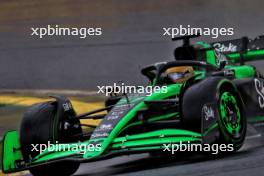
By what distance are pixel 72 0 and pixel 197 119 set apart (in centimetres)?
770

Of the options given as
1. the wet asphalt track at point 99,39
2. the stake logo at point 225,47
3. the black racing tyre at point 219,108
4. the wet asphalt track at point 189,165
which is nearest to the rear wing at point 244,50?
the stake logo at point 225,47

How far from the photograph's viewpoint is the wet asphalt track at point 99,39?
13.1 meters

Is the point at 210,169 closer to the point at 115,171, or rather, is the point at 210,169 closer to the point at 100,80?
the point at 115,171

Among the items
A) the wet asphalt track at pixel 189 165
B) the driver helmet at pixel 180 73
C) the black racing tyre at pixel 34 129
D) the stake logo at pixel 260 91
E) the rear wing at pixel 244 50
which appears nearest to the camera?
the wet asphalt track at pixel 189 165

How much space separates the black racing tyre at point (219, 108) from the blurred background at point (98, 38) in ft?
17.0

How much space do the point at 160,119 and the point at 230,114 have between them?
2.44 ft

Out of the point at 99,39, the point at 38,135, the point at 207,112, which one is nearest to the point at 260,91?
the point at 207,112

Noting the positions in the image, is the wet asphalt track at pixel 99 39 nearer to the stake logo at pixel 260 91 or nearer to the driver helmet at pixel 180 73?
the stake logo at pixel 260 91

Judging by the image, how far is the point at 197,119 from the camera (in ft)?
24.3

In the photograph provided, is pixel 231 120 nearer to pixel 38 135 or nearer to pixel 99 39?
pixel 38 135

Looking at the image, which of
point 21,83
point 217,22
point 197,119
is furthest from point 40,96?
point 197,119

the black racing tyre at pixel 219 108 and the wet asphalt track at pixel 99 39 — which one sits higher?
the wet asphalt track at pixel 99 39

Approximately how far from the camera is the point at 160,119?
8.03 metres

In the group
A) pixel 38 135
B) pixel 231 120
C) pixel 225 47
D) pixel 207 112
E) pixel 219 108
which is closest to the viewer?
pixel 207 112
